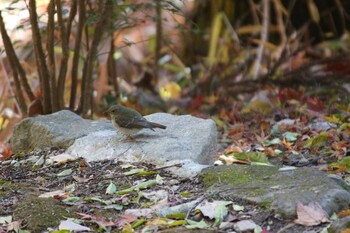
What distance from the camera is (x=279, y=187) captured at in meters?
3.09

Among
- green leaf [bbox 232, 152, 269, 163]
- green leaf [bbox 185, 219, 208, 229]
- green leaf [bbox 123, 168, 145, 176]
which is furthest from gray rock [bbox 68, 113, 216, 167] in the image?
green leaf [bbox 185, 219, 208, 229]

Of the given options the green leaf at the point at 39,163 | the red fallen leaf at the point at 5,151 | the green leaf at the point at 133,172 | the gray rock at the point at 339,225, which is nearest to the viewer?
the gray rock at the point at 339,225

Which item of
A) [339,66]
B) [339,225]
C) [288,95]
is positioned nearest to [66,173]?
[339,225]

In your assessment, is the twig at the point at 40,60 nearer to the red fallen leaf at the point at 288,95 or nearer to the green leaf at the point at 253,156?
the green leaf at the point at 253,156

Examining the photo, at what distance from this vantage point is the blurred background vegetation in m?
5.07

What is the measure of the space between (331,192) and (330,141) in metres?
1.72

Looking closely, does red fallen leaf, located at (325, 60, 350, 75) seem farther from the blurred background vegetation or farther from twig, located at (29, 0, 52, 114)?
twig, located at (29, 0, 52, 114)

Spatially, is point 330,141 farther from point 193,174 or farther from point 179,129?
point 193,174

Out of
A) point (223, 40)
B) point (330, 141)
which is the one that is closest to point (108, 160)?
point (330, 141)

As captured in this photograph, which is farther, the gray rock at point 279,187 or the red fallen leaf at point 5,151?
the red fallen leaf at point 5,151

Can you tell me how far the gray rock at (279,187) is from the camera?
2.87 meters

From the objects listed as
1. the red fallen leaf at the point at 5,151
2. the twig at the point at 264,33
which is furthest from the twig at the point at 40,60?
Answer: the twig at the point at 264,33

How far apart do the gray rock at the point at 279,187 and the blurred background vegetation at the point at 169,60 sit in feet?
5.19

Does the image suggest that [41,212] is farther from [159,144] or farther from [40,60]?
[40,60]
